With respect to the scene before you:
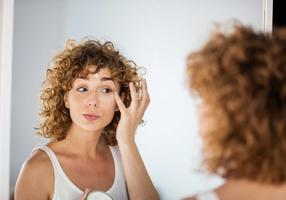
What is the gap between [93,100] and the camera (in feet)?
3.87

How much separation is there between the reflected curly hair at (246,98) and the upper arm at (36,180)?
61cm

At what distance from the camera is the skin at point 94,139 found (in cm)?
118

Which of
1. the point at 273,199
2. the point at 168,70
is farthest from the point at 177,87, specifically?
the point at 273,199

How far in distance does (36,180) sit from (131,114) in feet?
1.06

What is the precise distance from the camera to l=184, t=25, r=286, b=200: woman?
2.06 feet

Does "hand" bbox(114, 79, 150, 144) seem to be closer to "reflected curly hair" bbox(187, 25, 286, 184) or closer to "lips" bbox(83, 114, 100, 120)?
"lips" bbox(83, 114, 100, 120)

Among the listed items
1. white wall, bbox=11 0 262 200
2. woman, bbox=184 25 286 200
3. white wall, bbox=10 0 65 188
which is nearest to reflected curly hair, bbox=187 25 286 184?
woman, bbox=184 25 286 200

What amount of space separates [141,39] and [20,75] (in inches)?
14.4

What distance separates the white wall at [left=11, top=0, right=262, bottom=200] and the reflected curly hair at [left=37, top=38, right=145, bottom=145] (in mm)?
26

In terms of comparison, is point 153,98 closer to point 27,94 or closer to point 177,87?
point 177,87

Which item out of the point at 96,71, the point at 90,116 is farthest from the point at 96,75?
the point at 90,116

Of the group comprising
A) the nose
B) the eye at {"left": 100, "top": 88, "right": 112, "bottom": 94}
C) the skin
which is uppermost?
the eye at {"left": 100, "top": 88, "right": 112, "bottom": 94}

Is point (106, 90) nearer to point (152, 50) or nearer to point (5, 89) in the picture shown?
point (152, 50)

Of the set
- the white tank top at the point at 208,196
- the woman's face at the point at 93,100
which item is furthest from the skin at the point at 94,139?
the white tank top at the point at 208,196
